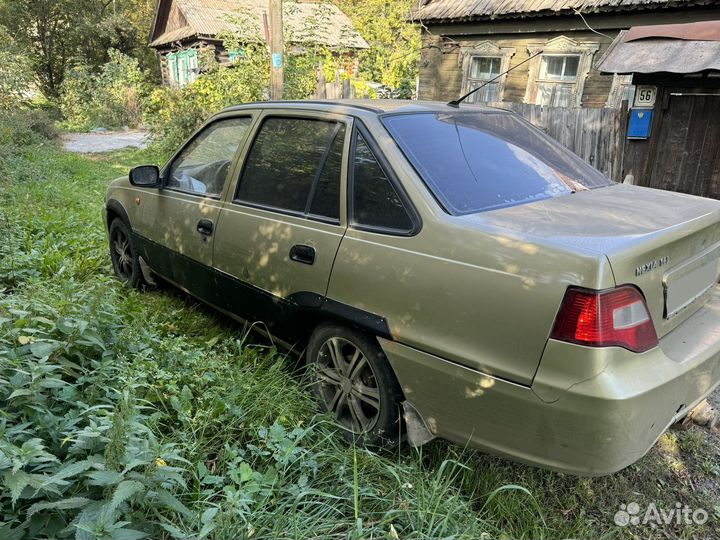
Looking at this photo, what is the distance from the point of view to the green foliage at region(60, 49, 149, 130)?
22.7 meters

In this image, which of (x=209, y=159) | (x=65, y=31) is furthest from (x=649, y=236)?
(x=65, y=31)

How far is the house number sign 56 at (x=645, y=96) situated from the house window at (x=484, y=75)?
18.6ft

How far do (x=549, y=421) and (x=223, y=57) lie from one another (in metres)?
22.4

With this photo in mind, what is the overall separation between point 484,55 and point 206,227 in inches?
393

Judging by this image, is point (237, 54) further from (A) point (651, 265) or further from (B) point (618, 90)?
(A) point (651, 265)

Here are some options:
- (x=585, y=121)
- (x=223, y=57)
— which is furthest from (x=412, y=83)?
(x=585, y=121)

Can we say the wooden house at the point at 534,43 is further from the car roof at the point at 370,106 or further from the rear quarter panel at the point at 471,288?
the rear quarter panel at the point at 471,288

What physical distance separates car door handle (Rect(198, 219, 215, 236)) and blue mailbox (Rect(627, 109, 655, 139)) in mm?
5450

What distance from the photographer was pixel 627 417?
1.83 m

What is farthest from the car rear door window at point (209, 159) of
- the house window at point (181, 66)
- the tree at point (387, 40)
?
the house window at point (181, 66)

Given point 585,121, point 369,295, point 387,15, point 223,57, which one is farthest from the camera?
point 387,15

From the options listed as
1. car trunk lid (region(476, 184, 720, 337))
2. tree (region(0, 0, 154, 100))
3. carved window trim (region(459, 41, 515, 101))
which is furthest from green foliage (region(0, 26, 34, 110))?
car trunk lid (region(476, 184, 720, 337))

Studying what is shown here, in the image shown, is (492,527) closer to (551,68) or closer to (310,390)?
(310,390)

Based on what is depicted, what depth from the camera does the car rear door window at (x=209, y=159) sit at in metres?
3.52
